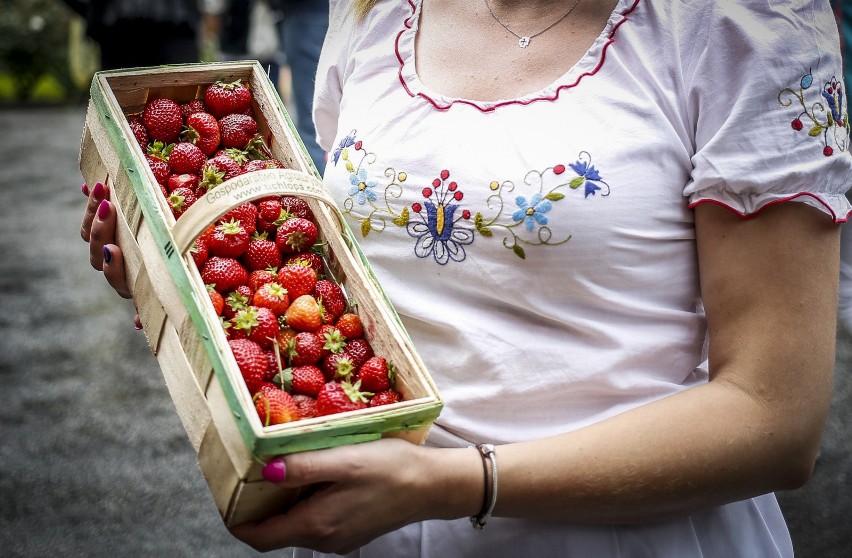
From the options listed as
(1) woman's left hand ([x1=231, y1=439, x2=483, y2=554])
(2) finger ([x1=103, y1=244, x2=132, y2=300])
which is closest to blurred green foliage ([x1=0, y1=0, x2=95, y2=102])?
(2) finger ([x1=103, y1=244, x2=132, y2=300])

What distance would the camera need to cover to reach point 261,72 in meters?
1.40

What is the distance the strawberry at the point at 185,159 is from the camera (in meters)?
1.30

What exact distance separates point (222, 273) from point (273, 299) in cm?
9

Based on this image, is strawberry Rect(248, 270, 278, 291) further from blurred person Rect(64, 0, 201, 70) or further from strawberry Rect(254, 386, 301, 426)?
blurred person Rect(64, 0, 201, 70)

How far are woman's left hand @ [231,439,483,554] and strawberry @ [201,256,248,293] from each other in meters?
0.35

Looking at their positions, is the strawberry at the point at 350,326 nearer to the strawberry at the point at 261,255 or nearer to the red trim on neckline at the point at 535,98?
the strawberry at the point at 261,255

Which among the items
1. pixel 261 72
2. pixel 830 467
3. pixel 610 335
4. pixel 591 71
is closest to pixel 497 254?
pixel 610 335

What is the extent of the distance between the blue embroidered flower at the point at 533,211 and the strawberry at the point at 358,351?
0.94ft

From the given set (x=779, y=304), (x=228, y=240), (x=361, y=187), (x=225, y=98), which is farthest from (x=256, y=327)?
(x=779, y=304)

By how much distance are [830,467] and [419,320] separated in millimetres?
2356

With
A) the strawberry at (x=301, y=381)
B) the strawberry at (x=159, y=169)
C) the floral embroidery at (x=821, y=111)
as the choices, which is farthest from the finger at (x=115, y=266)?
the floral embroidery at (x=821, y=111)

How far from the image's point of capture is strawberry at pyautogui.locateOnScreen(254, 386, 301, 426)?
95 centimetres

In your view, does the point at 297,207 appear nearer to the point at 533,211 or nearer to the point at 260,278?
the point at 260,278

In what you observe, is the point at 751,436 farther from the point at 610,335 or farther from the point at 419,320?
the point at 419,320
